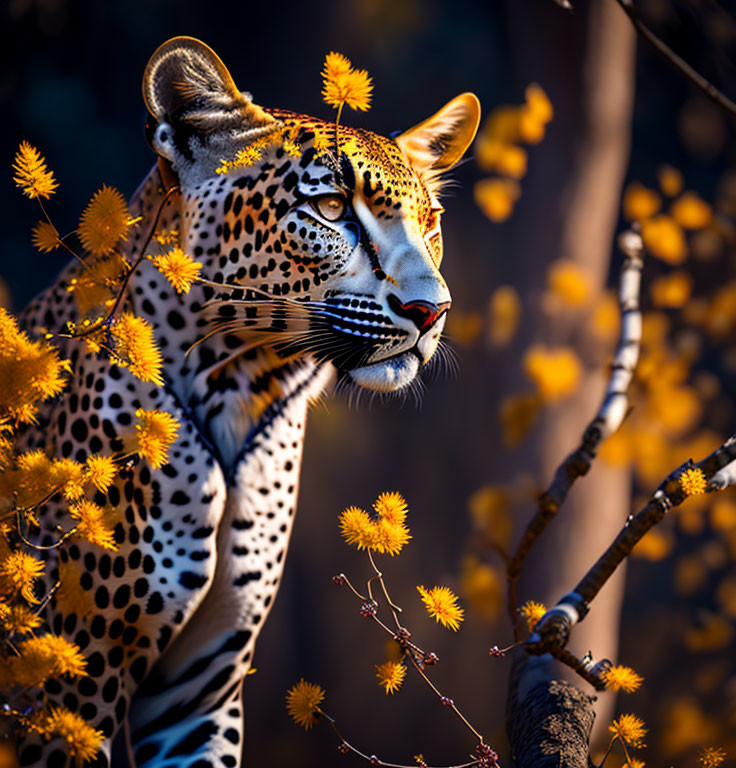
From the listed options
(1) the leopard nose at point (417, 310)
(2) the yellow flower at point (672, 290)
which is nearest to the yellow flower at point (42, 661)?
(1) the leopard nose at point (417, 310)

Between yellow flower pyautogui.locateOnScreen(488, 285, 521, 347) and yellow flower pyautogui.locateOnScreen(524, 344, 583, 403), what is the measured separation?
3.2 inches

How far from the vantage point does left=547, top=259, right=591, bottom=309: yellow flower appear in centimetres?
247

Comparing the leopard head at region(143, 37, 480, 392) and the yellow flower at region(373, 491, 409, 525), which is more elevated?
the leopard head at region(143, 37, 480, 392)

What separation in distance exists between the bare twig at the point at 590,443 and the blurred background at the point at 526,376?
1.27 feet

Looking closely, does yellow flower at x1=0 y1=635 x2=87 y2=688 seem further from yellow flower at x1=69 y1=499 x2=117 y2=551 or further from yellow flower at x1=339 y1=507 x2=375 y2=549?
yellow flower at x1=339 y1=507 x2=375 y2=549

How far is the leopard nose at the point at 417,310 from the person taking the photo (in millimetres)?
1434

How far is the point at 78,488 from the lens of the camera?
1.27m

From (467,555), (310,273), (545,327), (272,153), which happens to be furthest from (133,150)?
(467,555)

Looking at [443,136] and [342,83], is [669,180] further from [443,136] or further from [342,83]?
[342,83]

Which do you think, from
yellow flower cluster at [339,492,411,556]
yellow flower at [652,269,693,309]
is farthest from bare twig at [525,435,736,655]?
yellow flower at [652,269,693,309]

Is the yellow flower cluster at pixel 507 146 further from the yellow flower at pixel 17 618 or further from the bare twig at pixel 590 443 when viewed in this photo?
the yellow flower at pixel 17 618

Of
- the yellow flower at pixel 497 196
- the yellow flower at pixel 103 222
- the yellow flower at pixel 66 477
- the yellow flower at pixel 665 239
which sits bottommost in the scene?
the yellow flower at pixel 66 477

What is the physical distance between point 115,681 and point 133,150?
4.10 ft

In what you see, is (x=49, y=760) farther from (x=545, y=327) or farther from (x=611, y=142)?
Result: (x=611, y=142)
